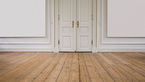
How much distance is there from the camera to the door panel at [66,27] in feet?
17.0

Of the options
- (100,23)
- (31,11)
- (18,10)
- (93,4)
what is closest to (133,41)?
(100,23)

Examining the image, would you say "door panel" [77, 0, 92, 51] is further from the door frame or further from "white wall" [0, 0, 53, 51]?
"white wall" [0, 0, 53, 51]

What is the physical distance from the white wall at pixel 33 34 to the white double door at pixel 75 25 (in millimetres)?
382

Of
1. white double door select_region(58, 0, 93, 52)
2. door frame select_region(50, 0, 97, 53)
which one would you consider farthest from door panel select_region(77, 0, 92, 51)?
door frame select_region(50, 0, 97, 53)

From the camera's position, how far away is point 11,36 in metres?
5.20

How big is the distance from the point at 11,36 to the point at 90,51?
2554 mm

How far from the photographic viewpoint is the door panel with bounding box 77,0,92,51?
5.19 m

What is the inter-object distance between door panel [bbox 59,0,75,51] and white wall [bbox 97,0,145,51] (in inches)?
33.7

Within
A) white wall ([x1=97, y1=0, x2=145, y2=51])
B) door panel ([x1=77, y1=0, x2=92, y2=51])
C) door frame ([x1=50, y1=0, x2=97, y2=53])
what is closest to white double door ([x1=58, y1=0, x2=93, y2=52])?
door panel ([x1=77, y1=0, x2=92, y2=51])

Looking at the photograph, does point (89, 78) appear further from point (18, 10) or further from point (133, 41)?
point (18, 10)

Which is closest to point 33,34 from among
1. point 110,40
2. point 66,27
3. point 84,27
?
point 66,27

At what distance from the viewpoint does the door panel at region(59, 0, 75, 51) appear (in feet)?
17.0

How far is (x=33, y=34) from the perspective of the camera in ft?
17.0

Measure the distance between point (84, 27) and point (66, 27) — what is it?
0.58 metres
